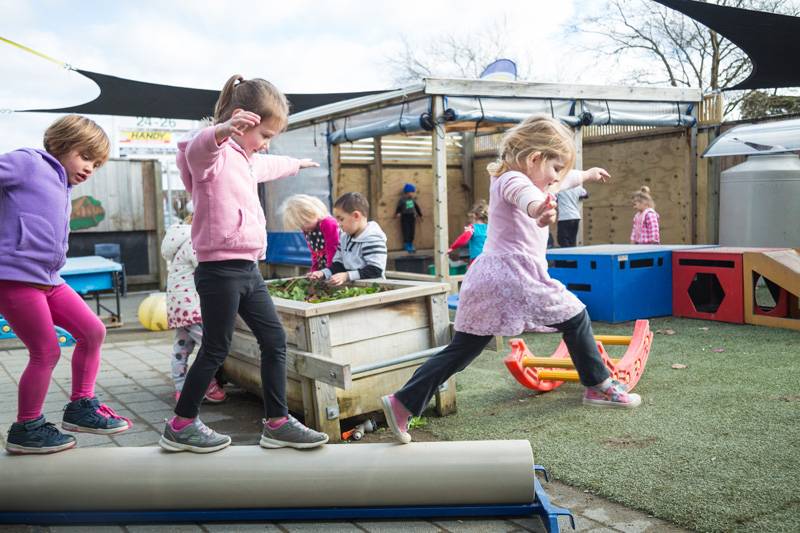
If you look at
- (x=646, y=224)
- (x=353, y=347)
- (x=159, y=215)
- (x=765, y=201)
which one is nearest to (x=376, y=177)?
(x=159, y=215)

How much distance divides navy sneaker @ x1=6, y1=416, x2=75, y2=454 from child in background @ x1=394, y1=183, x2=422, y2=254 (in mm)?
11695

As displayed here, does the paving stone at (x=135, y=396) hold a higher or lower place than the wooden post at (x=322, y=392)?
lower

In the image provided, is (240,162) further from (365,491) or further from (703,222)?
(703,222)

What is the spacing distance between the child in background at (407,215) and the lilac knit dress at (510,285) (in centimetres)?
1106

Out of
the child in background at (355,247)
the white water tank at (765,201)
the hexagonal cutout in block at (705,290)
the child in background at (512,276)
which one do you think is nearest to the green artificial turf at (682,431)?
the child in background at (512,276)

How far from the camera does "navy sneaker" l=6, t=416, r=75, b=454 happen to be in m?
3.09

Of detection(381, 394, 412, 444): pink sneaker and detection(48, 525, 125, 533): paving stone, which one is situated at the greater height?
detection(381, 394, 412, 444): pink sneaker

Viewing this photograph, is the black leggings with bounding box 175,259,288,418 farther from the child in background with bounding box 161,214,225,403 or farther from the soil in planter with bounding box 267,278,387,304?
the child in background with bounding box 161,214,225,403

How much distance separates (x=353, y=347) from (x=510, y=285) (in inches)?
43.7

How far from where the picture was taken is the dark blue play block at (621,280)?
24.7 ft

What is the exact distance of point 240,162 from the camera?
3104 millimetres

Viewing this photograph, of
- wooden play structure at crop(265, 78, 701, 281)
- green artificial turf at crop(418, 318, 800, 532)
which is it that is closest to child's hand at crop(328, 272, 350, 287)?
green artificial turf at crop(418, 318, 800, 532)

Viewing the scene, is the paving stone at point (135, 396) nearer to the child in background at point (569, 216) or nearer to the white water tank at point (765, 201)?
the child in background at point (569, 216)

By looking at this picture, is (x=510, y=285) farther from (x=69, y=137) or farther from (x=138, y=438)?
(x=138, y=438)
